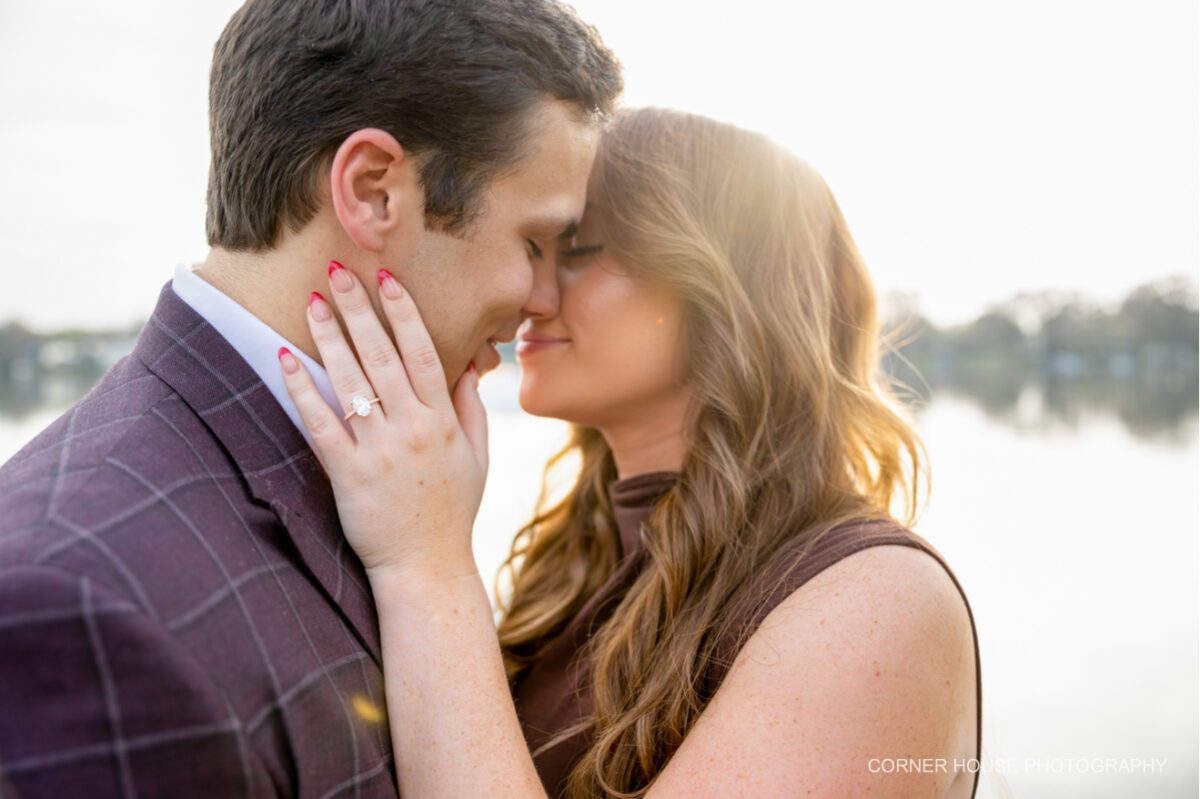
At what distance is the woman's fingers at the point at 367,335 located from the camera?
5.54ft

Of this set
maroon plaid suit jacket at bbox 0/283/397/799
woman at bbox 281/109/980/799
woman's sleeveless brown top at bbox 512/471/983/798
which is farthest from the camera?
woman's sleeveless brown top at bbox 512/471/983/798

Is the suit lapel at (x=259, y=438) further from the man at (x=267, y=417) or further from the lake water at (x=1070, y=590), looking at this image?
the lake water at (x=1070, y=590)

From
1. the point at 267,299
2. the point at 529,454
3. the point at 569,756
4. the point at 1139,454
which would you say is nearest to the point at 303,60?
the point at 267,299

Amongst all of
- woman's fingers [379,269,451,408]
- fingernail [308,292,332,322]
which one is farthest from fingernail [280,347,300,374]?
woman's fingers [379,269,451,408]

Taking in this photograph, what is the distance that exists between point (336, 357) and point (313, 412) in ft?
0.38

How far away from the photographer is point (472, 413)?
1949 mm

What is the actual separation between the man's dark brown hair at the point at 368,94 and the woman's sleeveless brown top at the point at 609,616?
3.22 feet

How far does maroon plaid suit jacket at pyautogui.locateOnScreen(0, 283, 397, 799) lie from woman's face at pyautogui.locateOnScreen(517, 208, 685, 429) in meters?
0.90

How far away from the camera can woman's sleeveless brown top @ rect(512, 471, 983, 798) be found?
1.84m

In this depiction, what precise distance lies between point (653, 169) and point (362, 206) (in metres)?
0.90

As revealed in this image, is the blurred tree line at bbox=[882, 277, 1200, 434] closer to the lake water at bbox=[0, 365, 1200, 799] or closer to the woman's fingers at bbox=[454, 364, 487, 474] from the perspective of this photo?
the lake water at bbox=[0, 365, 1200, 799]

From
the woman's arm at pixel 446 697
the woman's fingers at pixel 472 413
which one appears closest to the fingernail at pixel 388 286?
the woman's fingers at pixel 472 413

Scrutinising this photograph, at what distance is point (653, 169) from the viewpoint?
91.0 inches

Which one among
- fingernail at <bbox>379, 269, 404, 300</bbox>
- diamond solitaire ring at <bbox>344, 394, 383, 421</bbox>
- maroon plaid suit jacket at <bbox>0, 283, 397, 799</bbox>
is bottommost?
maroon plaid suit jacket at <bbox>0, 283, 397, 799</bbox>
